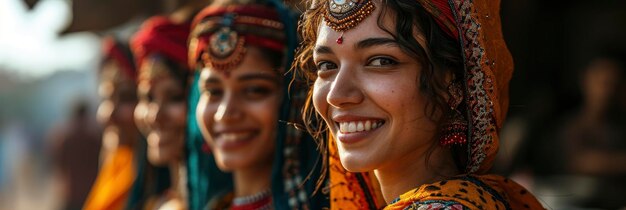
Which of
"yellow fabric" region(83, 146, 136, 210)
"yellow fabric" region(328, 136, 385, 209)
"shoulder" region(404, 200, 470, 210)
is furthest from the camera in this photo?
"yellow fabric" region(83, 146, 136, 210)

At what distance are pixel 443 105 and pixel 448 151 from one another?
173 mm

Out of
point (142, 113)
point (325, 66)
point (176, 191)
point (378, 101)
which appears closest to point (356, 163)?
point (378, 101)

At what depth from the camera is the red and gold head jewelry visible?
2.32 metres

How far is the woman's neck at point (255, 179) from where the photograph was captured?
3434 millimetres

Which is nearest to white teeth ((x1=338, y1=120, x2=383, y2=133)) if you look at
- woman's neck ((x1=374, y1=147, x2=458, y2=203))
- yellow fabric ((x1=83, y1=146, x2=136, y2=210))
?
woman's neck ((x1=374, y1=147, x2=458, y2=203))

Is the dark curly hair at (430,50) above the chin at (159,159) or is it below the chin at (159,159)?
above

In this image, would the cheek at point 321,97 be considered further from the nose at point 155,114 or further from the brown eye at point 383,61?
the nose at point 155,114

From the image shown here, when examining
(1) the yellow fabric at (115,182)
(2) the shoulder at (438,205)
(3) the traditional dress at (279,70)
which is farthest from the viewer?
(1) the yellow fabric at (115,182)

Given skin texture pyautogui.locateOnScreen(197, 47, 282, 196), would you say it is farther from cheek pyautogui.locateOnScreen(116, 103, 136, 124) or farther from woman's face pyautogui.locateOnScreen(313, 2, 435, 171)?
cheek pyautogui.locateOnScreen(116, 103, 136, 124)

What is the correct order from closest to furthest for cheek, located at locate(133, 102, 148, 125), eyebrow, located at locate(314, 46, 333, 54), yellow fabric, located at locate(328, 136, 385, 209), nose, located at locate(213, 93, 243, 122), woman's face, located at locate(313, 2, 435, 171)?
woman's face, located at locate(313, 2, 435, 171), eyebrow, located at locate(314, 46, 333, 54), yellow fabric, located at locate(328, 136, 385, 209), nose, located at locate(213, 93, 243, 122), cheek, located at locate(133, 102, 148, 125)

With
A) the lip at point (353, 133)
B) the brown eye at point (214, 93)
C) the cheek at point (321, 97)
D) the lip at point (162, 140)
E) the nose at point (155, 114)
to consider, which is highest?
the cheek at point (321, 97)

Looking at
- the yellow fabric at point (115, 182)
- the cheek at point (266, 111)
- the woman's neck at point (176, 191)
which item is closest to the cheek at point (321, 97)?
the cheek at point (266, 111)

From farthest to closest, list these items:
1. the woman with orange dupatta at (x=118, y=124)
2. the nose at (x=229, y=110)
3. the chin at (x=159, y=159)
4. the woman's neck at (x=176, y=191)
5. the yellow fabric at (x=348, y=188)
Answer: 1. the woman with orange dupatta at (x=118, y=124)
2. the chin at (x=159, y=159)
3. the woman's neck at (x=176, y=191)
4. the nose at (x=229, y=110)
5. the yellow fabric at (x=348, y=188)

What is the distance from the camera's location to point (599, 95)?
6.29 m
